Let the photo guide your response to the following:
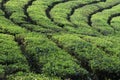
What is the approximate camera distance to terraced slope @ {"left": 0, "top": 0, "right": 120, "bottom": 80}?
1196 inches

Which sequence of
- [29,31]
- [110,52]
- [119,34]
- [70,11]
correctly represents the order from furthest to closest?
1. [70,11]
2. [119,34]
3. [29,31]
4. [110,52]

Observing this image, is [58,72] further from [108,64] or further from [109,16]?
[109,16]

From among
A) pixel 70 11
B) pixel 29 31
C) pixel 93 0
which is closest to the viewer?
pixel 29 31

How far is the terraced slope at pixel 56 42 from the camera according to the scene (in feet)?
99.7

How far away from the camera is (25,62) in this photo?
102ft

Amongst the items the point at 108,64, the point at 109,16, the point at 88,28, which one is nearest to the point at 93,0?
the point at 109,16

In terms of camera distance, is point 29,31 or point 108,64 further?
point 29,31

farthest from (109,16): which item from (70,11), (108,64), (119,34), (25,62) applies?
(25,62)

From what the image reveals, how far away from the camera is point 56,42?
→ 3806 cm

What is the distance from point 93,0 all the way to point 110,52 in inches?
1235

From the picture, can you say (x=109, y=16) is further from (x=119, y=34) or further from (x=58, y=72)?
(x=58, y=72)

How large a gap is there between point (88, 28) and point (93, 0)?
21019 millimetres

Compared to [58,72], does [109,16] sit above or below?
below

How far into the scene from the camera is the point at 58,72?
98.4 feet
